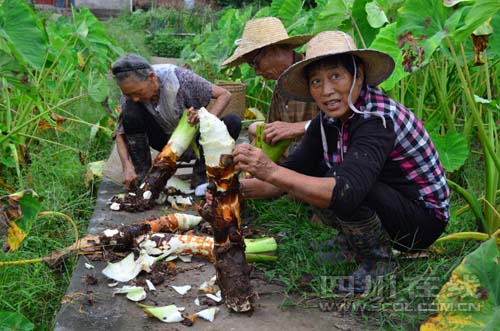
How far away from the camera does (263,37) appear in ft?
11.5

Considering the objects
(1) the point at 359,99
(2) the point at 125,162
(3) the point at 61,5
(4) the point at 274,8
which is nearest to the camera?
(1) the point at 359,99

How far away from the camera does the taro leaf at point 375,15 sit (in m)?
3.35

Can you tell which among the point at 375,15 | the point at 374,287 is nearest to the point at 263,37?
the point at 375,15

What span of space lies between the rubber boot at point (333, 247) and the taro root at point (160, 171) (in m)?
1.16

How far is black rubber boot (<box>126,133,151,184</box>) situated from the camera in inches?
167

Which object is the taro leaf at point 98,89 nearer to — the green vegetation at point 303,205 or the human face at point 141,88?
the green vegetation at point 303,205

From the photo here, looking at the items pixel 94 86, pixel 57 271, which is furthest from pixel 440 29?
pixel 94 86

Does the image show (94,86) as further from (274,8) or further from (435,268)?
(435,268)

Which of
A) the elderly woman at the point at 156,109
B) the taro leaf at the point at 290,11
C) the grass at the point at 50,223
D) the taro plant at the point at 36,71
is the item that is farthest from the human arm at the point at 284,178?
the taro leaf at the point at 290,11

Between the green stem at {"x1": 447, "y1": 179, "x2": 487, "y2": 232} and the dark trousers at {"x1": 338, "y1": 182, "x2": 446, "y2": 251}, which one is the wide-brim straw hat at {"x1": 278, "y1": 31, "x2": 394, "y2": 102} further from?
the green stem at {"x1": 447, "y1": 179, "x2": 487, "y2": 232}

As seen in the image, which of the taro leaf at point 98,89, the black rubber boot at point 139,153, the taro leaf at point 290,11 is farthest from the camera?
the taro leaf at point 290,11

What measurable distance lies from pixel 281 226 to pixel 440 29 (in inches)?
52.5

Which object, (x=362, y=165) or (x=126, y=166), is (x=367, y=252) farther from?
(x=126, y=166)

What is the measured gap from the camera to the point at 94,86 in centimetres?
473
